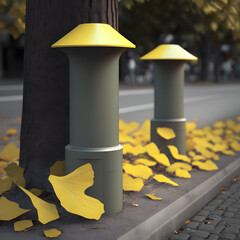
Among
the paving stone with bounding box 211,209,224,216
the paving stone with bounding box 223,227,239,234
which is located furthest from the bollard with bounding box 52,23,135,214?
the paving stone with bounding box 211,209,224,216

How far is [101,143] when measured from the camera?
2.82 metres

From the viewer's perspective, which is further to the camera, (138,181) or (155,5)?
(155,5)

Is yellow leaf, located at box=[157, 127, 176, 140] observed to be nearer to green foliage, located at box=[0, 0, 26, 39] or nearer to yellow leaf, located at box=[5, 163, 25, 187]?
yellow leaf, located at box=[5, 163, 25, 187]

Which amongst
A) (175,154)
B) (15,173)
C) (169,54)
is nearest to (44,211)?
(15,173)

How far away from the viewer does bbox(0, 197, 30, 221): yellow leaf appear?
2.69 meters

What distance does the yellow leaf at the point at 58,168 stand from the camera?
10.5 ft

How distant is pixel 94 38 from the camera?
2730 mm

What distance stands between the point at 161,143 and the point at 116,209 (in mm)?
1605

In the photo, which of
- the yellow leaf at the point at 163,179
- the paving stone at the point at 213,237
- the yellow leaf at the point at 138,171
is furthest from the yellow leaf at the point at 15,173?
the paving stone at the point at 213,237

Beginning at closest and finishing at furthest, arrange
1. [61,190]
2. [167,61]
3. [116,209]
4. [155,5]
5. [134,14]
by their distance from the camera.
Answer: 1. [61,190]
2. [116,209]
3. [167,61]
4. [155,5]
5. [134,14]

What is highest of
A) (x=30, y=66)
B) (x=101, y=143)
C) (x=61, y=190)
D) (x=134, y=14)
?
(x=134, y=14)

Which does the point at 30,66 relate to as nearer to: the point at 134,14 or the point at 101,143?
the point at 101,143

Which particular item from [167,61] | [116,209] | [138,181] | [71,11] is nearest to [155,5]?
[167,61]

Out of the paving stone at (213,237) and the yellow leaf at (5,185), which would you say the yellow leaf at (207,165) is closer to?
the paving stone at (213,237)
